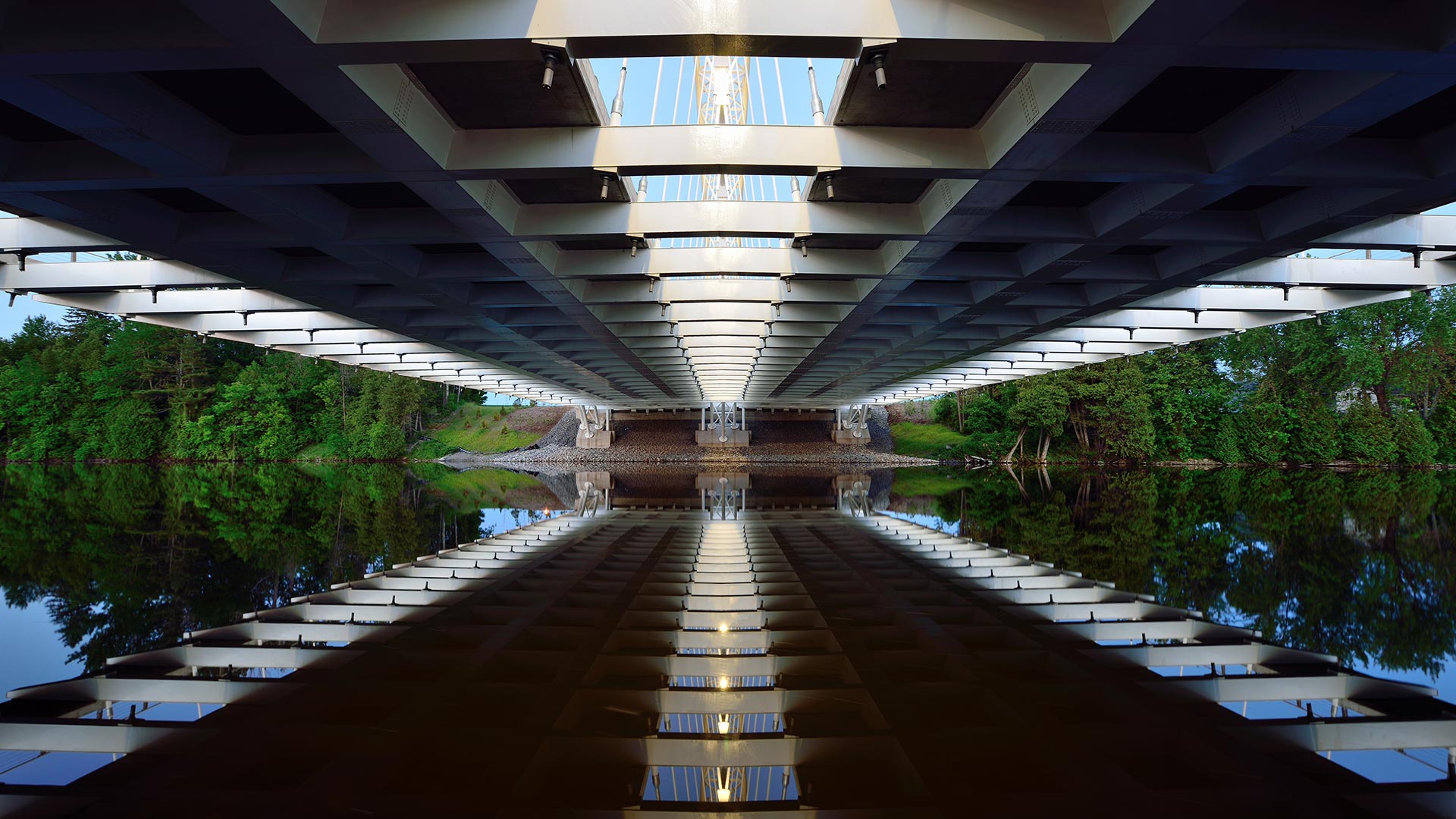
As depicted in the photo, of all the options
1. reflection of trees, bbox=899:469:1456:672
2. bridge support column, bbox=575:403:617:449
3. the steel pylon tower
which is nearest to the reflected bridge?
reflection of trees, bbox=899:469:1456:672

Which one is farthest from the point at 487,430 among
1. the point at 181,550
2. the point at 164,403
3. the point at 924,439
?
the point at 181,550

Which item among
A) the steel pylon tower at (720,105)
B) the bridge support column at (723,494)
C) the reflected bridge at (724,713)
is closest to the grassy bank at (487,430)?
the bridge support column at (723,494)

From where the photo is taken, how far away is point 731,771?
128 inches

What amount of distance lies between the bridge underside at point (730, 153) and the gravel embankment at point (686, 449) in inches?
1595

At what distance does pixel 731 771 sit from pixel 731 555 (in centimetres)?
684

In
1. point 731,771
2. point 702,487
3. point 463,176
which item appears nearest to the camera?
point 731,771

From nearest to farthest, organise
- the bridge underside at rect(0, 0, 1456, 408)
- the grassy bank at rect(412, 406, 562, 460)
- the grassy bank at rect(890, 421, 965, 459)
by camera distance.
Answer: the bridge underside at rect(0, 0, 1456, 408), the grassy bank at rect(890, 421, 965, 459), the grassy bank at rect(412, 406, 562, 460)

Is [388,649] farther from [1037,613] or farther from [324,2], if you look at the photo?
[1037,613]

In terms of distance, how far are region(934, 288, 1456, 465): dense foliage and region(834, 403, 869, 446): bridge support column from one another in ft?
47.0

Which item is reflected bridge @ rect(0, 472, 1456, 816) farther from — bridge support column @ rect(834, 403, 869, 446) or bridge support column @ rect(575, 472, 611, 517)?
bridge support column @ rect(834, 403, 869, 446)

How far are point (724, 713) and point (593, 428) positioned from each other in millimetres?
59475

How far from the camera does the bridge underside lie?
5.65 m

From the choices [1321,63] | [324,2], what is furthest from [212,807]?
[1321,63]

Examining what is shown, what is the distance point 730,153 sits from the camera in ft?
26.9
